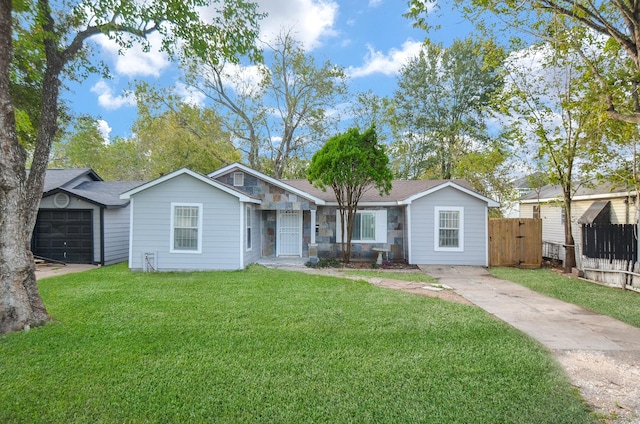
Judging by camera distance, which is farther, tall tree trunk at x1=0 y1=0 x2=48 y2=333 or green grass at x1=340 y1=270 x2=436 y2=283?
green grass at x1=340 y1=270 x2=436 y2=283

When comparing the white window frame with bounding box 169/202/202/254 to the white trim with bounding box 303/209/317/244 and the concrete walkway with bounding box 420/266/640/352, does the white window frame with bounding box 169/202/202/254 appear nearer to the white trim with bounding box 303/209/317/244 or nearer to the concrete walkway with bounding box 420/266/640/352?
the white trim with bounding box 303/209/317/244

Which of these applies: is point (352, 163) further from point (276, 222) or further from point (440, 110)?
point (440, 110)

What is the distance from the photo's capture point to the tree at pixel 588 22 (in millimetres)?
5211

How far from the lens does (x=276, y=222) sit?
1292 centimetres

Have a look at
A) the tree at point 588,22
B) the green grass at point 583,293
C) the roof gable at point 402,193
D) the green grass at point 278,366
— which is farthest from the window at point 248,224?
the green grass at point 583,293

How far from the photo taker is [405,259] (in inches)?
481

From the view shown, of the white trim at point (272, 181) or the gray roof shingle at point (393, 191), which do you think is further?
the gray roof shingle at point (393, 191)

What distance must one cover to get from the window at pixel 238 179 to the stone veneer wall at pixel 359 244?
3.16 metres

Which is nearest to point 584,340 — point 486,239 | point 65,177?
point 486,239

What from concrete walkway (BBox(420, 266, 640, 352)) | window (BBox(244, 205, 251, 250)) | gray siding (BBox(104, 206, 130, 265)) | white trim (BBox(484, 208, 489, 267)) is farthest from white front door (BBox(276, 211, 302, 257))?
white trim (BBox(484, 208, 489, 267))

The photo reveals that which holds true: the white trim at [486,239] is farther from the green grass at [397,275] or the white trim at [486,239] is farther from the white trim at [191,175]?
the white trim at [191,175]

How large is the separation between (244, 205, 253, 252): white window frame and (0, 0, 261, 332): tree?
4.72 metres

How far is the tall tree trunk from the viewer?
4637 mm

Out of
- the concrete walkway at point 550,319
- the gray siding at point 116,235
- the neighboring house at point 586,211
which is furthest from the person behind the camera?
the neighboring house at point 586,211
